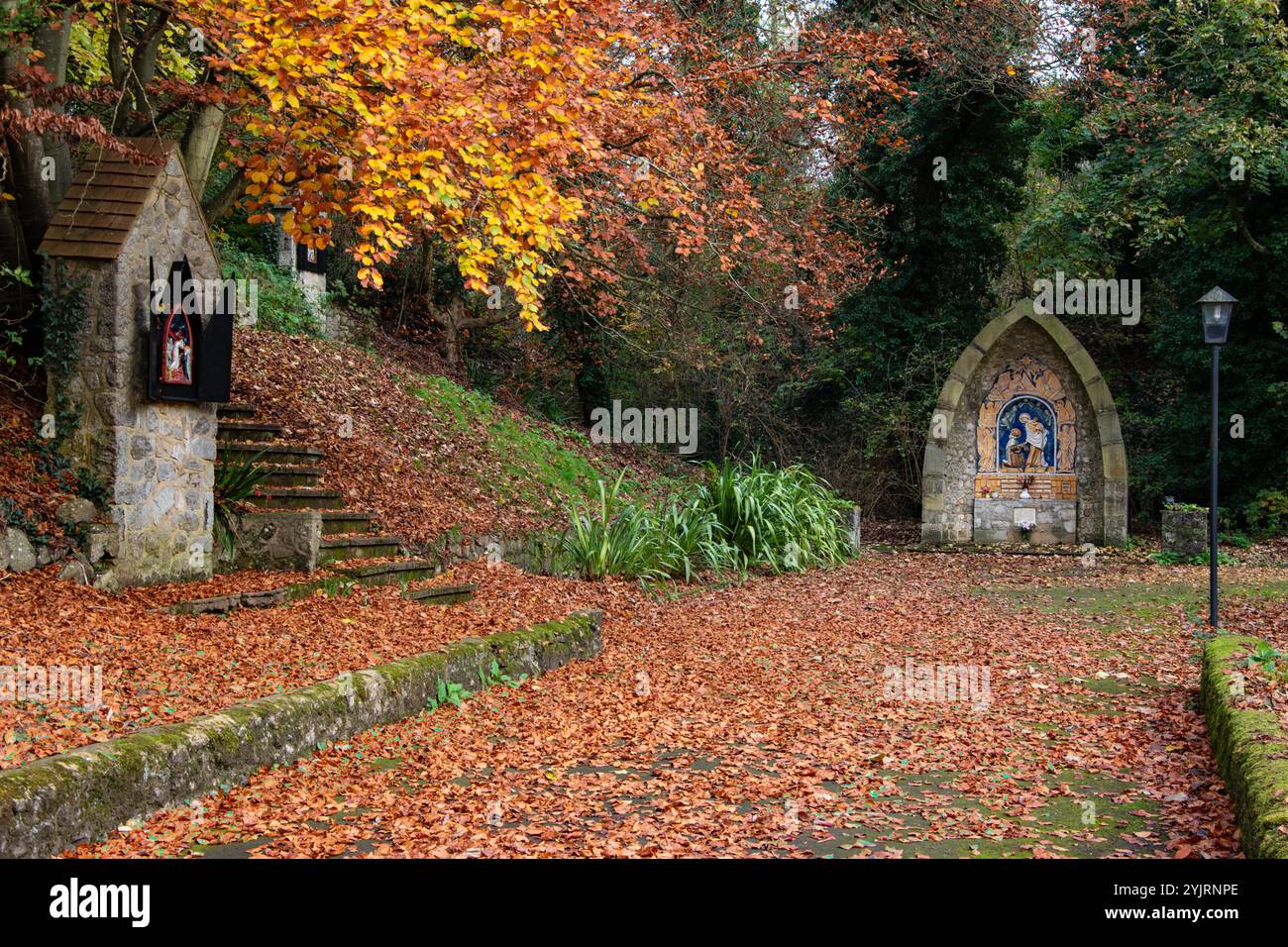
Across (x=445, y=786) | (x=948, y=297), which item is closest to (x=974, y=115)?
(x=948, y=297)

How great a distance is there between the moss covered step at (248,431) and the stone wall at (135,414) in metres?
1.95

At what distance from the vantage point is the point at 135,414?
7.04 metres

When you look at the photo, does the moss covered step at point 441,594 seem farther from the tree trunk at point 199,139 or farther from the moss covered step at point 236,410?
the tree trunk at point 199,139

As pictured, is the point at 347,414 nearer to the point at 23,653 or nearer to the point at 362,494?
the point at 362,494

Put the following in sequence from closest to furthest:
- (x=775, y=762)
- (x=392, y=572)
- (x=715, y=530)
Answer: (x=775, y=762) < (x=392, y=572) < (x=715, y=530)

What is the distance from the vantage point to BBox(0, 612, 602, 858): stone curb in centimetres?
347

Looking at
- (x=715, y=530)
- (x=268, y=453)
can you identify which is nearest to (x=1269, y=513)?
(x=715, y=530)

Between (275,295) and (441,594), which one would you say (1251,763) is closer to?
(441,594)

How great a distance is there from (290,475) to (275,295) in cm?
548

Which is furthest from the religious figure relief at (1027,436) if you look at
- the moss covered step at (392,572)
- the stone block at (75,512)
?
the stone block at (75,512)

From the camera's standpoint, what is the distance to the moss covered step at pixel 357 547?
859 centimetres

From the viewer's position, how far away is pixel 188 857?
3621 millimetres

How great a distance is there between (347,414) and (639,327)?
25.5ft

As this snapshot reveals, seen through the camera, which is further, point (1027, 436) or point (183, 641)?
point (1027, 436)
